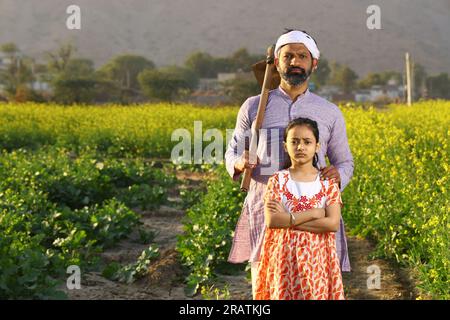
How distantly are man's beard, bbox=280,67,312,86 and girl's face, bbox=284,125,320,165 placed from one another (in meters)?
0.27

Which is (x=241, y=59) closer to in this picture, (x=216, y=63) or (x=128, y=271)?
(x=216, y=63)

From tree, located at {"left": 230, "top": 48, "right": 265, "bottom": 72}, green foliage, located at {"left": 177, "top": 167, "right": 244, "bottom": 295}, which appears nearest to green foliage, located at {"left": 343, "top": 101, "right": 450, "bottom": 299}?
green foliage, located at {"left": 177, "top": 167, "right": 244, "bottom": 295}

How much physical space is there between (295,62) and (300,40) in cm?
9

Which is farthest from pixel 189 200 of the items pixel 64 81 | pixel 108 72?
pixel 108 72

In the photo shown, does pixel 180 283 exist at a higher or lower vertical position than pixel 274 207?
lower

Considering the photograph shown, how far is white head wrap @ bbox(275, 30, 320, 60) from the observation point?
3180mm

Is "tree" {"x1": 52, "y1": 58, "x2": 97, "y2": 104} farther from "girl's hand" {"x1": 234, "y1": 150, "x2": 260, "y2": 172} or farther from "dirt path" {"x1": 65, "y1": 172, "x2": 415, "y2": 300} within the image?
"girl's hand" {"x1": 234, "y1": 150, "x2": 260, "y2": 172}

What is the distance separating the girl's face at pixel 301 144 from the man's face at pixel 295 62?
27cm

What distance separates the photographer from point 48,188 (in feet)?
29.1

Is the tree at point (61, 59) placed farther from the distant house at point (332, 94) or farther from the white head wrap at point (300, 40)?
the white head wrap at point (300, 40)

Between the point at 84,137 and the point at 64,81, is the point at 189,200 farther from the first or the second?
the point at 64,81

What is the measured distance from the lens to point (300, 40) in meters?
3.18

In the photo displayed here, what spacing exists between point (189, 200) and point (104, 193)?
3.29 feet

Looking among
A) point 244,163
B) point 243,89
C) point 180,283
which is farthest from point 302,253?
point 243,89
